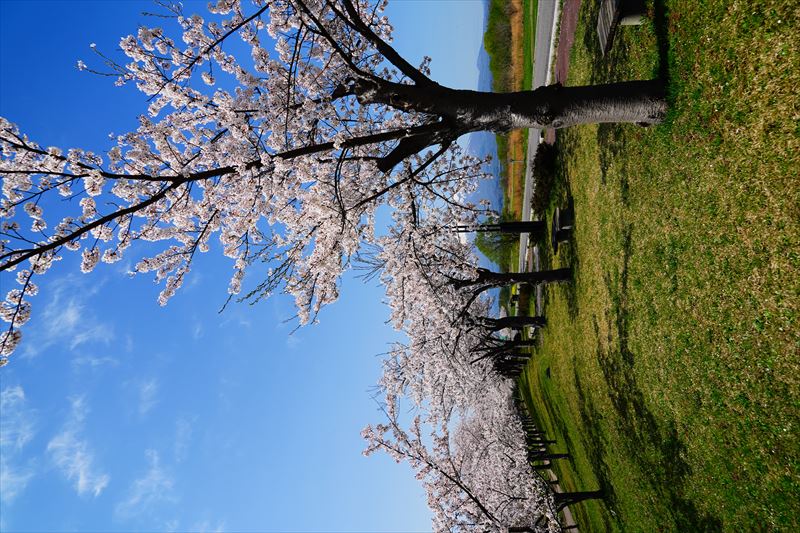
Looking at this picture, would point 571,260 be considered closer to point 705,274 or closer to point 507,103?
point 705,274

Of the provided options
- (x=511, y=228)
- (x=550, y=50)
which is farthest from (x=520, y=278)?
(x=550, y=50)

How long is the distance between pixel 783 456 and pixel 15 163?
426 inches

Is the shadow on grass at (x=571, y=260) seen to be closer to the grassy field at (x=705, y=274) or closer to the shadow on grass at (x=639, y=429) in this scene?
the grassy field at (x=705, y=274)

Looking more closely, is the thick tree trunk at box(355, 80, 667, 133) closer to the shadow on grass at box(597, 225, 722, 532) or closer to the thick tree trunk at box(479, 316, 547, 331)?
the shadow on grass at box(597, 225, 722, 532)

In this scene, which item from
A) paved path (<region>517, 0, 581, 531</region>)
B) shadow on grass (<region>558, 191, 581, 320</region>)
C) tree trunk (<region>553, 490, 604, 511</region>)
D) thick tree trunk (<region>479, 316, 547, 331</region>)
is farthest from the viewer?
thick tree trunk (<region>479, 316, 547, 331</region>)

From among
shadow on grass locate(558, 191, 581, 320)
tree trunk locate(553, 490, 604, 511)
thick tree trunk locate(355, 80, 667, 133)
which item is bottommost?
tree trunk locate(553, 490, 604, 511)

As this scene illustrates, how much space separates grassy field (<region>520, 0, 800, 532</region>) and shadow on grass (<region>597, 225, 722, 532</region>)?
0.04 meters

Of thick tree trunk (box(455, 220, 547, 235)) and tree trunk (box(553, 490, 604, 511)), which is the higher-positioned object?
thick tree trunk (box(455, 220, 547, 235))

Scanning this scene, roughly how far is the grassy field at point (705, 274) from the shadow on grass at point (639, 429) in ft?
0.15

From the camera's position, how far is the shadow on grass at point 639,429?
752cm

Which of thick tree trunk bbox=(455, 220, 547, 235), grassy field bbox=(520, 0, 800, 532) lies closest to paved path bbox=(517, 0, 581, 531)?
thick tree trunk bbox=(455, 220, 547, 235)

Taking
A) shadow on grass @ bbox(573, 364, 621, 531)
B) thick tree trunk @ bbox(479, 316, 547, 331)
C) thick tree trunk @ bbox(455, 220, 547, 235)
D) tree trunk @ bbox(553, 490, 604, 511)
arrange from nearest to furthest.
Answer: shadow on grass @ bbox(573, 364, 621, 531), tree trunk @ bbox(553, 490, 604, 511), thick tree trunk @ bbox(455, 220, 547, 235), thick tree trunk @ bbox(479, 316, 547, 331)

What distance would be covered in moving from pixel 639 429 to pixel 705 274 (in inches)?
177

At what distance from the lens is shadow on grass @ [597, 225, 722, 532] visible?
752 cm
